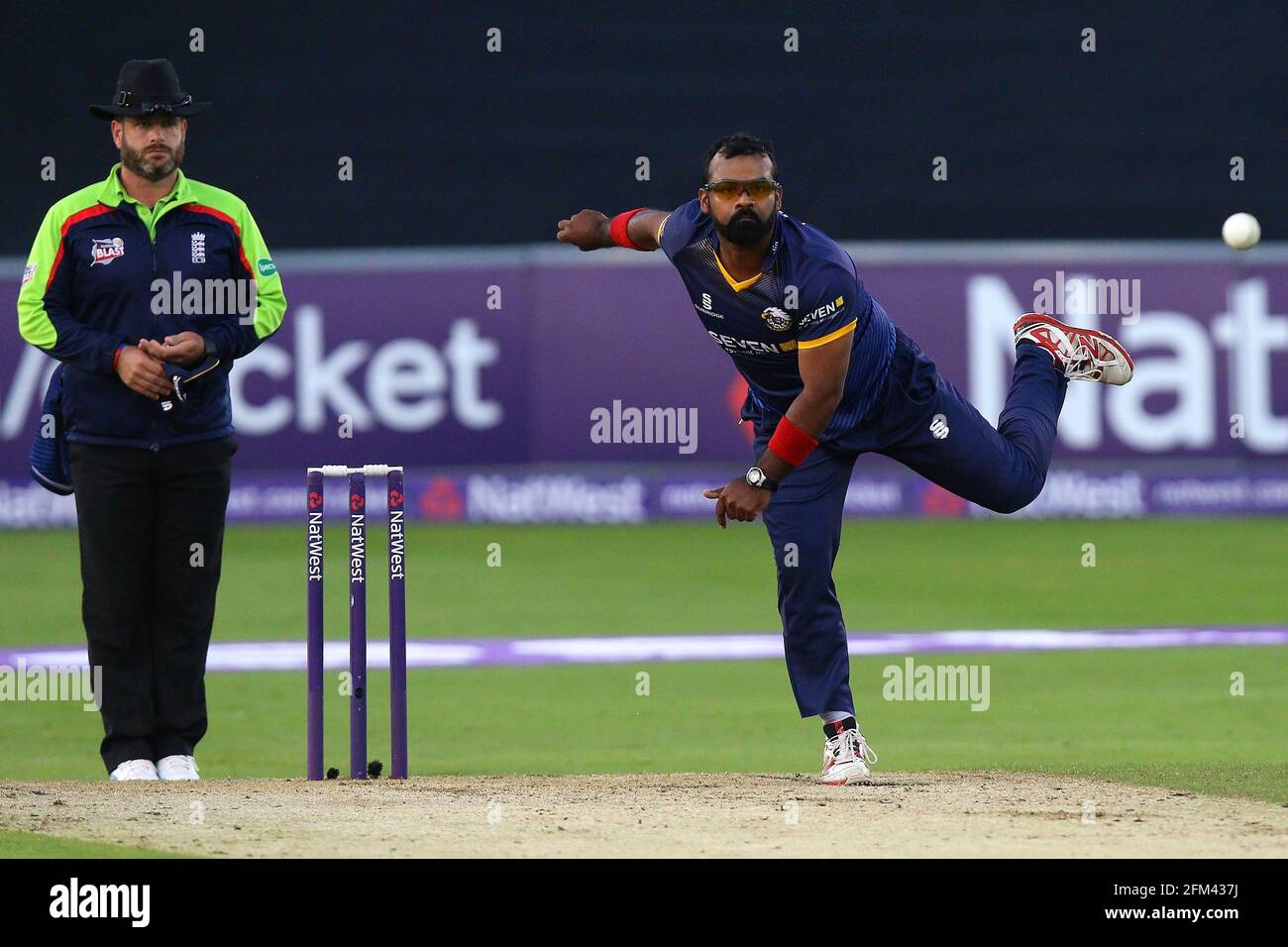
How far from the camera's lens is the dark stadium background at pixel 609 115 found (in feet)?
62.4

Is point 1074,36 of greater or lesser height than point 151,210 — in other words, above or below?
above

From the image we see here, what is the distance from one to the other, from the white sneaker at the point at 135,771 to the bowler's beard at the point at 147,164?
205 centimetres

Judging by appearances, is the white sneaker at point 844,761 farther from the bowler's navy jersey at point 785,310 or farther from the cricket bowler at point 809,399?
the bowler's navy jersey at point 785,310

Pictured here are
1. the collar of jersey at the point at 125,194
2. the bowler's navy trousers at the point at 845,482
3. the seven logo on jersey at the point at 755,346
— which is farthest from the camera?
the collar of jersey at the point at 125,194

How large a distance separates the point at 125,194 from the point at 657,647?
5.02m

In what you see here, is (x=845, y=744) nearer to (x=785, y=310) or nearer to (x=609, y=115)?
(x=785, y=310)

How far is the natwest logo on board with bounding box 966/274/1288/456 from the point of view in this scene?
16672 millimetres

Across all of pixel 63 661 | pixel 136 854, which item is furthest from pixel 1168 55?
pixel 136 854

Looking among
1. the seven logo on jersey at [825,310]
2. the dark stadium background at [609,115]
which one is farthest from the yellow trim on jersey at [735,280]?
the dark stadium background at [609,115]

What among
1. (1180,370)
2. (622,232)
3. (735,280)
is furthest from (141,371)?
(1180,370)

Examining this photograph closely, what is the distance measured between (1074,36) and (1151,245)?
3190 millimetres

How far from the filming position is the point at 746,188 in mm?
6398
